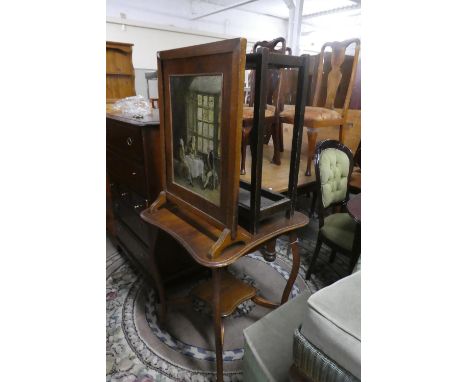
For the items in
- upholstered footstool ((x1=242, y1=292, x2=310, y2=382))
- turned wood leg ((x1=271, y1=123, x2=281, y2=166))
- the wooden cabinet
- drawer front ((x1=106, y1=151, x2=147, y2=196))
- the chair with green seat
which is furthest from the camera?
the wooden cabinet

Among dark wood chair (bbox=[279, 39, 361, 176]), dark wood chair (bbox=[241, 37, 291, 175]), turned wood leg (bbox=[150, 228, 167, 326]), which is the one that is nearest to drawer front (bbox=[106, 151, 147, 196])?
turned wood leg (bbox=[150, 228, 167, 326])

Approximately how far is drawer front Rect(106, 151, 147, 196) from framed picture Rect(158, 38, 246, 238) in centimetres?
33

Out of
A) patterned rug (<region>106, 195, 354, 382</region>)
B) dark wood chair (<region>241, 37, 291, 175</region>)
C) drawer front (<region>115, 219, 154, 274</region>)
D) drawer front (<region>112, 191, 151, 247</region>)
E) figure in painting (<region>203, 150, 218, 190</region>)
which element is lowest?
patterned rug (<region>106, 195, 354, 382</region>)

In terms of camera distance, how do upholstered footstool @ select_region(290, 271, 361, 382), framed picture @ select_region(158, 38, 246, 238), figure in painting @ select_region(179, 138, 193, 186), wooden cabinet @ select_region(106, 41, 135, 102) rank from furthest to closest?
wooden cabinet @ select_region(106, 41, 135, 102) → figure in painting @ select_region(179, 138, 193, 186) → framed picture @ select_region(158, 38, 246, 238) → upholstered footstool @ select_region(290, 271, 361, 382)

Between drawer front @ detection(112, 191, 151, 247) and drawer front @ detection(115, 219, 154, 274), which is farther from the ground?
drawer front @ detection(112, 191, 151, 247)

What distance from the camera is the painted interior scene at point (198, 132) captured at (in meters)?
0.86

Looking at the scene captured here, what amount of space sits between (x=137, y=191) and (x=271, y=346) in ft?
3.17

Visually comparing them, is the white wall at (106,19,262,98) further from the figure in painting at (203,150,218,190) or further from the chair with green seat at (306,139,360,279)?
the figure in painting at (203,150,218,190)

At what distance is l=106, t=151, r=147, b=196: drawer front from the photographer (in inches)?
55.9

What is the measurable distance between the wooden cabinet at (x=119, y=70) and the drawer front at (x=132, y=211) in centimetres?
249

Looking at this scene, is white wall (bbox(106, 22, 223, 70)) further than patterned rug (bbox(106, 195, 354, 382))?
Yes
